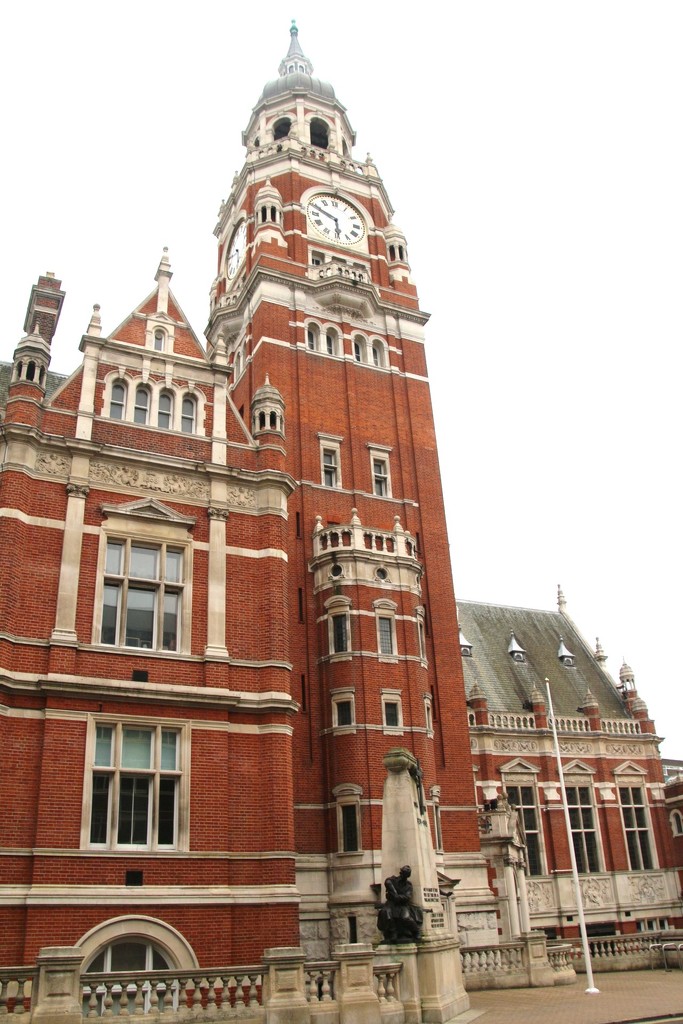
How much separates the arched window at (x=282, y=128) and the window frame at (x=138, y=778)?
129ft

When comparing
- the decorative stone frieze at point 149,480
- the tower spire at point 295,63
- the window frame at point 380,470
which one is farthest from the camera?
the tower spire at point 295,63

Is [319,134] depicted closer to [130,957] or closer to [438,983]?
[130,957]

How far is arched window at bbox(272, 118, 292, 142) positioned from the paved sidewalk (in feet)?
147

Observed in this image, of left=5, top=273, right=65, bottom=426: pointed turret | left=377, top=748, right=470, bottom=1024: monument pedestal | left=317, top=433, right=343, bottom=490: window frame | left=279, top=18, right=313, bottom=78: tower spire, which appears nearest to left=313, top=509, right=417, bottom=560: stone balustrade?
left=317, top=433, right=343, bottom=490: window frame

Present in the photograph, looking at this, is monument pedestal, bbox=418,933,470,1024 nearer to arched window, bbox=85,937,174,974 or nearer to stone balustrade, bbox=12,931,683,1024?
stone balustrade, bbox=12,931,683,1024

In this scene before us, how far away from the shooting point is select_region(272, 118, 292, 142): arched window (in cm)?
5119

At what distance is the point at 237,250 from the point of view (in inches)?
1865

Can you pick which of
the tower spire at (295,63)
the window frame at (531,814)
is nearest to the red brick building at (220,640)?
the window frame at (531,814)

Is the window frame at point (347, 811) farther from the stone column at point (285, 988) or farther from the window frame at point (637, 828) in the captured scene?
the window frame at point (637, 828)

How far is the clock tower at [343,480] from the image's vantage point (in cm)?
3019

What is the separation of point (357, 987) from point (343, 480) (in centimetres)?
2303

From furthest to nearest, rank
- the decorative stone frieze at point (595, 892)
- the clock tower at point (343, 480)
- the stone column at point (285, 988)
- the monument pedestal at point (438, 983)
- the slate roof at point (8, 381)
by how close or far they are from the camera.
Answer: the decorative stone frieze at point (595, 892)
the clock tower at point (343, 480)
the slate roof at point (8, 381)
the monument pedestal at point (438, 983)
the stone column at point (285, 988)

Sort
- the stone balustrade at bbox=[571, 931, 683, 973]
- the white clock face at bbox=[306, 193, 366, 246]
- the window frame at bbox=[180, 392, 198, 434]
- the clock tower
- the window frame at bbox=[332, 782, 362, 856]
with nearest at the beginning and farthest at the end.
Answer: the window frame at bbox=[180, 392, 198, 434]
the window frame at bbox=[332, 782, 362, 856]
the stone balustrade at bbox=[571, 931, 683, 973]
the clock tower
the white clock face at bbox=[306, 193, 366, 246]

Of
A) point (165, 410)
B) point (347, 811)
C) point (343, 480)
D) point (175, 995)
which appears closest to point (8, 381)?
point (165, 410)
